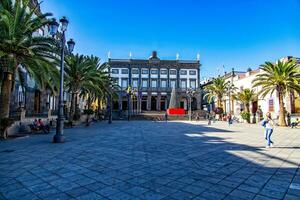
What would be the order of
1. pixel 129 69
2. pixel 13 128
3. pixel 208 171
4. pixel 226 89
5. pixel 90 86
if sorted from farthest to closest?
pixel 129 69, pixel 226 89, pixel 90 86, pixel 13 128, pixel 208 171

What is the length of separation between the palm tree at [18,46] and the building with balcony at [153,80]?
45.0m

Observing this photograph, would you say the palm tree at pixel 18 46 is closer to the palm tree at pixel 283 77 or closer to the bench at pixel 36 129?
the bench at pixel 36 129

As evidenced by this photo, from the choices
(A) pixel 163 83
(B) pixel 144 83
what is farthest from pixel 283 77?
(B) pixel 144 83

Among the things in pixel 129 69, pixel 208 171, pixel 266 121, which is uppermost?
pixel 129 69

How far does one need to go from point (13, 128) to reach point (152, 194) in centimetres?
1463

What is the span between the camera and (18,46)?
12375 mm

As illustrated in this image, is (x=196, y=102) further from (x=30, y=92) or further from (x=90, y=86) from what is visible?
(x=30, y=92)

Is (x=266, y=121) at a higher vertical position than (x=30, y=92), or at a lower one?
lower

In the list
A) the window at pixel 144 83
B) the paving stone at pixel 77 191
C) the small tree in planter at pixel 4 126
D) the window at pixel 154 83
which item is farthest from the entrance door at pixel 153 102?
the paving stone at pixel 77 191

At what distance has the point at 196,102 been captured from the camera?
198 feet

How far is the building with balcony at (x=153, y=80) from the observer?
195ft

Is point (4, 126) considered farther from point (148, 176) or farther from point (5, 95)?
point (148, 176)

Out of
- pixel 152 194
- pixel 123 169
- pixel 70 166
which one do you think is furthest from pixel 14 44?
pixel 152 194

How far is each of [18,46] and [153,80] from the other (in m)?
49.0
